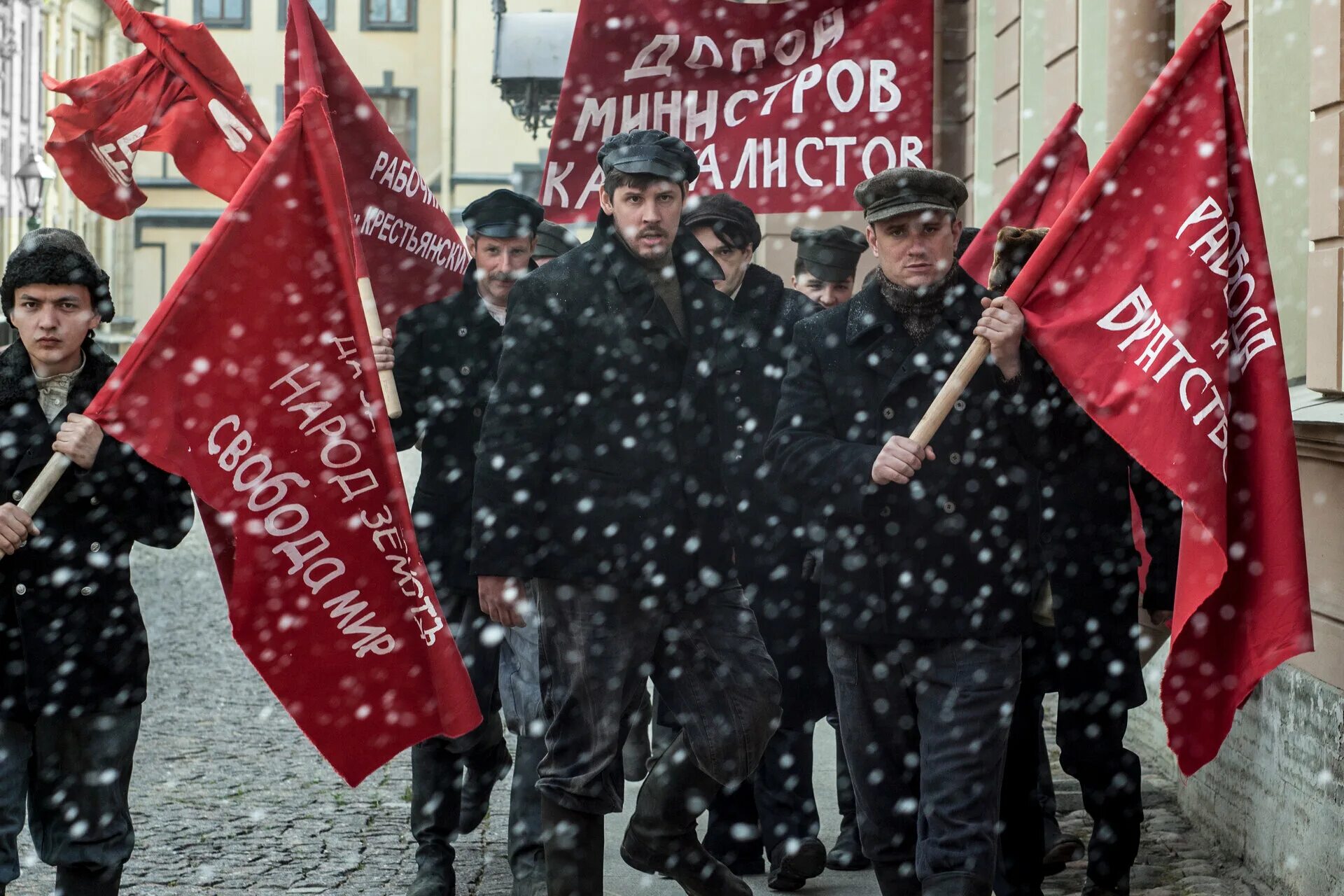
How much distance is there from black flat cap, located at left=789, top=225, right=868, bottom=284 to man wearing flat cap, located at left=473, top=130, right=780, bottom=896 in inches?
71.1

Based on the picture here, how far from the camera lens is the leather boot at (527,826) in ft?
17.9

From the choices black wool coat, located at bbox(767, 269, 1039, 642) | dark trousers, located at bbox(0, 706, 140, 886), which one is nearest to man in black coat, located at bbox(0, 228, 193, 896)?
dark trousers, located at bbox(0, 706, 140, 886)

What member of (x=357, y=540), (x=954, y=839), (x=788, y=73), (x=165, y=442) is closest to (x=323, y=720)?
(x=357, y=540)

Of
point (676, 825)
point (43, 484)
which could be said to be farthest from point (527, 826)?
point (43, 484)

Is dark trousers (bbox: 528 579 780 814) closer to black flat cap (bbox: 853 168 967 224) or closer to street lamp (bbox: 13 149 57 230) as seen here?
black flat cap (bbox: 853 168 967 224)

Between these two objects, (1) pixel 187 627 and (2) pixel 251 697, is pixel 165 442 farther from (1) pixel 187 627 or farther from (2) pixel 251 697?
(1) pixel 187 627

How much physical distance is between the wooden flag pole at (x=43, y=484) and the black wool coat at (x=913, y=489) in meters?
1.78

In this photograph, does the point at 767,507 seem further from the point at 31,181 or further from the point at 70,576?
the point at 31,181

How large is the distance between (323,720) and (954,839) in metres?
1.52

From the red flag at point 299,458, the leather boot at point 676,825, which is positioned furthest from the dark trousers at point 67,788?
the leather boot at point 676,825

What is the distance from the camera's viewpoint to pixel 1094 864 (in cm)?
543

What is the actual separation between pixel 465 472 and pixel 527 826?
3.84ft

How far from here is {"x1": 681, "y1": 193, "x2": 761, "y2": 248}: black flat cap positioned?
6383 millimetres

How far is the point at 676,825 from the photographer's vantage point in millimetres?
5062
